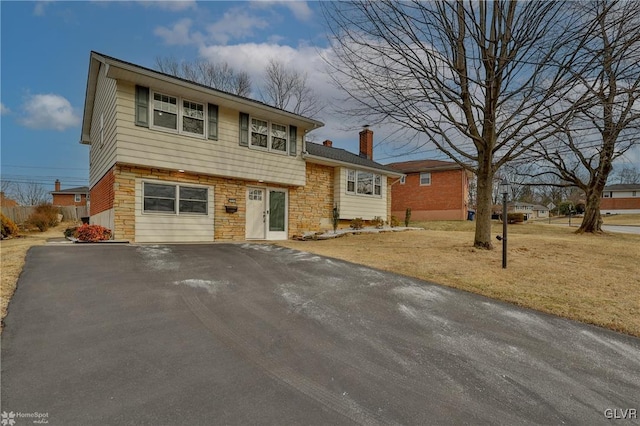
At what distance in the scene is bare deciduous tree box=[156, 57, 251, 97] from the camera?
2253 centimetres

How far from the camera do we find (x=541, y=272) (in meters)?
6.71

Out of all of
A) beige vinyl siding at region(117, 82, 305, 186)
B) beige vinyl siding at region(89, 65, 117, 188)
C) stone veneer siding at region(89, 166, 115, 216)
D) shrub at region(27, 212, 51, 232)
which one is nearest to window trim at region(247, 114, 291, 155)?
beige vinyl siding at region(117, 82, 305, 186)

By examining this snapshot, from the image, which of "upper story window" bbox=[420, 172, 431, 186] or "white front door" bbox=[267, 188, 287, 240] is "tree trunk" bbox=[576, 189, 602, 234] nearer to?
"upper story window" bbox=[420, 172, 431, 186]

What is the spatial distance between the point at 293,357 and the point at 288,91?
23.7 m

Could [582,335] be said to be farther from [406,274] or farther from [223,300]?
[223,300]

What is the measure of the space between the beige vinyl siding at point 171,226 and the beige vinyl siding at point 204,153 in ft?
2.69

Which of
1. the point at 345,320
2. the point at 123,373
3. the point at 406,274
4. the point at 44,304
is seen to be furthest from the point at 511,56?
the point at 44,304

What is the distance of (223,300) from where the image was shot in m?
4.28

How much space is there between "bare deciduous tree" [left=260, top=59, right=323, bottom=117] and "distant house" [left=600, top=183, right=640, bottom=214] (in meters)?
51.1

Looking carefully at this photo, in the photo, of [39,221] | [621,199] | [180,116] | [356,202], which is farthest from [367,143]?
[621,199]

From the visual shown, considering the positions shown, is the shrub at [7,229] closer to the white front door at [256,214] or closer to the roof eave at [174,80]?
the roof eave at [174,80]

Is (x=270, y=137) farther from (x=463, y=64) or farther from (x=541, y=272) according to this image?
(x=541, y=272)

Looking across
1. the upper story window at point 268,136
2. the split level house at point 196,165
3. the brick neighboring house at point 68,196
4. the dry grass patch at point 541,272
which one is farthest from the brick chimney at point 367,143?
the brick neighboring house at point 68,196

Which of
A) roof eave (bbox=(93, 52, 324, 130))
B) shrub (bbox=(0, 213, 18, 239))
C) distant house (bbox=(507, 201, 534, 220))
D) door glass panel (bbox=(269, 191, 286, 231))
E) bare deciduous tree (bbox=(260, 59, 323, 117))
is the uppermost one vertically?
bare deciduous tree (bbox=(260, 59, 323, 117))
